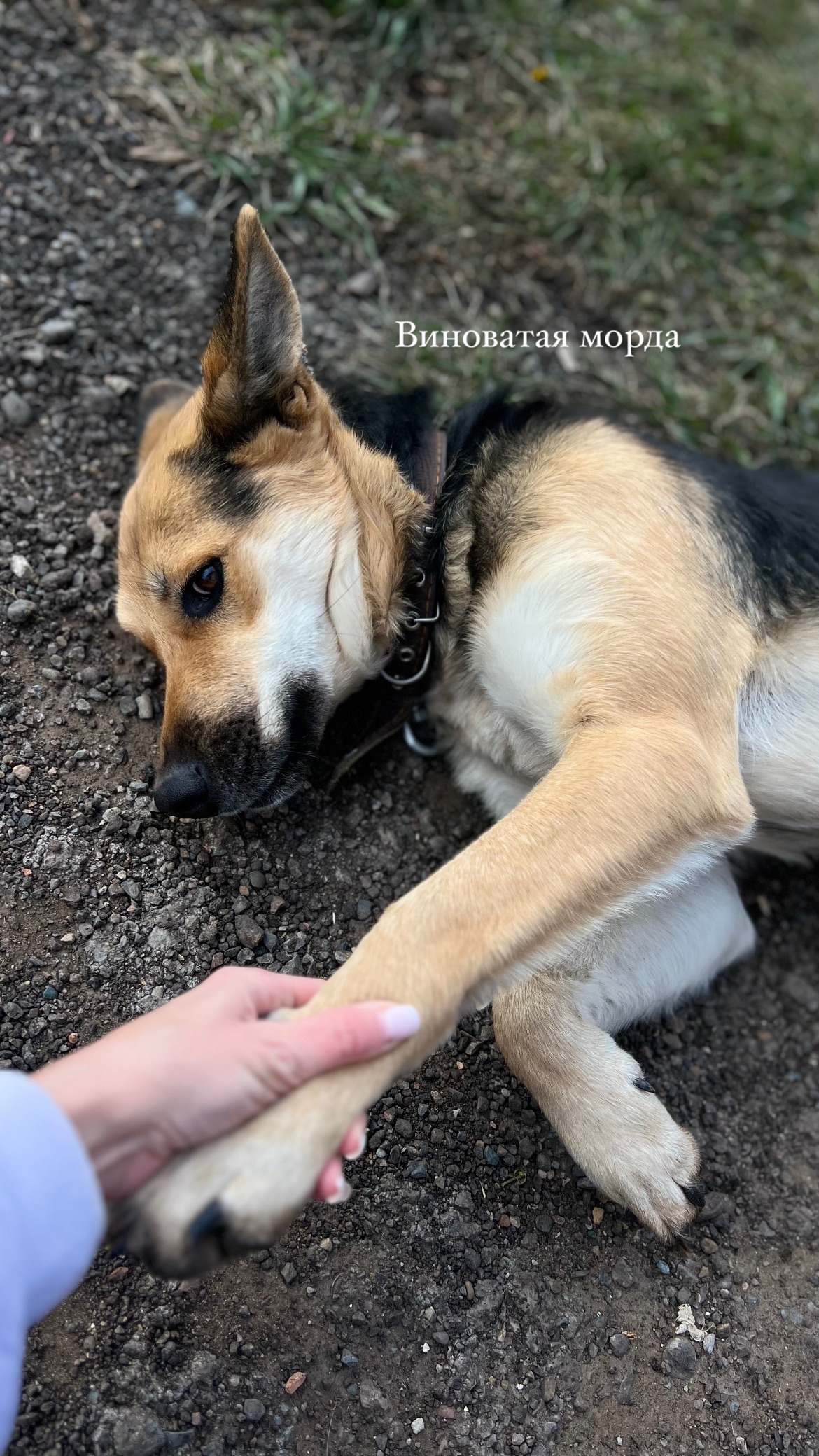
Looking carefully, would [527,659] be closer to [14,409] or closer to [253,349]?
[253,349]

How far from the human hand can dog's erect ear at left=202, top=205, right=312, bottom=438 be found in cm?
200

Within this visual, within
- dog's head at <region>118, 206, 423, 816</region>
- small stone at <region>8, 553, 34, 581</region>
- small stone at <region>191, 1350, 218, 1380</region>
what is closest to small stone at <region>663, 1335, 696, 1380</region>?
small stone at <region>191, 1350, 218, 1380</region>

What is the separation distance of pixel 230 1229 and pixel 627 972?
5.99 ft

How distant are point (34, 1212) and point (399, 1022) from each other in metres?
0.90

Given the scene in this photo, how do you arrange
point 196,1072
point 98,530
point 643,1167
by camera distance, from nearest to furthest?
point 196,1072, point 643,1167, point 98,530

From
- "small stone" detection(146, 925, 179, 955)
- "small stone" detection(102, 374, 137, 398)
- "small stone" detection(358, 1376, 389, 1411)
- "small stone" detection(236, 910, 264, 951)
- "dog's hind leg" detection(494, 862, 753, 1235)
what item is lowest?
"small stone" detection(358, 1376, 389, 1411)

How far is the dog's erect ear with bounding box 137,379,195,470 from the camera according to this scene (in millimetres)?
3922

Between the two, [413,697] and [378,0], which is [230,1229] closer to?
[413,697]

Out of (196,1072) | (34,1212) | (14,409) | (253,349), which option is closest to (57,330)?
(14,409)

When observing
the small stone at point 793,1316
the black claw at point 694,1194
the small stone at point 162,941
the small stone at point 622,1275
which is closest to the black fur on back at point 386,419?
the small stone at point 162,941

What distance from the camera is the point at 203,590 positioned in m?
3.32

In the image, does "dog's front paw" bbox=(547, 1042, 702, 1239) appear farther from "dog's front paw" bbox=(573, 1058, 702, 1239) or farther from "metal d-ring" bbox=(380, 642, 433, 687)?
"metal d-ring" bbox=(380, 642, 433, 687)

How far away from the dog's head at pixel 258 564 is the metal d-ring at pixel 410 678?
12cm

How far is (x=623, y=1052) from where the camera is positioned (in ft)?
10.8
